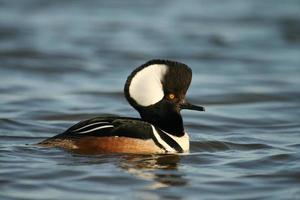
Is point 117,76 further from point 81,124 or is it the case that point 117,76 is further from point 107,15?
point 107,15

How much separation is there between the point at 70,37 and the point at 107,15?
3929 millimetres

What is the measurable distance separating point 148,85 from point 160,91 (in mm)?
194

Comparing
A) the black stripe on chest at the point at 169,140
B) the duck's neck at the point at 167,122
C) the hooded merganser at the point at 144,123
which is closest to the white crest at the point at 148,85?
the hooded merganser at the point at 144,123

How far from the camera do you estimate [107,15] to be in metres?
25.7

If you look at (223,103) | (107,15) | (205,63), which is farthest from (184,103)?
(107,15)

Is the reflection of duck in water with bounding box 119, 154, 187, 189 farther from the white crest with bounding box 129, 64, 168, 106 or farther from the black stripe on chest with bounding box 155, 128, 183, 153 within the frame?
the white crest with bounding box 129, 64, 168, 106

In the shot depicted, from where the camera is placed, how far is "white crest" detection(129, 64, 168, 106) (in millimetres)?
10070

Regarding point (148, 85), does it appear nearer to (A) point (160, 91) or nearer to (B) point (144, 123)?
(A) point (160, 91)

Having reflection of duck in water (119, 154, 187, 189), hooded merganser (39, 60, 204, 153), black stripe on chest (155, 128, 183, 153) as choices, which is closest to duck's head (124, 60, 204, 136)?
hooded merganser (39, 60, 204, 153)

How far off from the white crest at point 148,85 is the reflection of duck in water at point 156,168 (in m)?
0.62

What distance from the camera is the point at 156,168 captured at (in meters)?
9.87

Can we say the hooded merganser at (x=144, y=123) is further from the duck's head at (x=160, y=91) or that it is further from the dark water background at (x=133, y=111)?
the dark water background at (x=133, y=111)

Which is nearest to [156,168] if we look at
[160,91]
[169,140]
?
[169,140]

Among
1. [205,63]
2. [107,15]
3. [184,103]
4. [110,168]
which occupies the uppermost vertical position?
[107,15]
